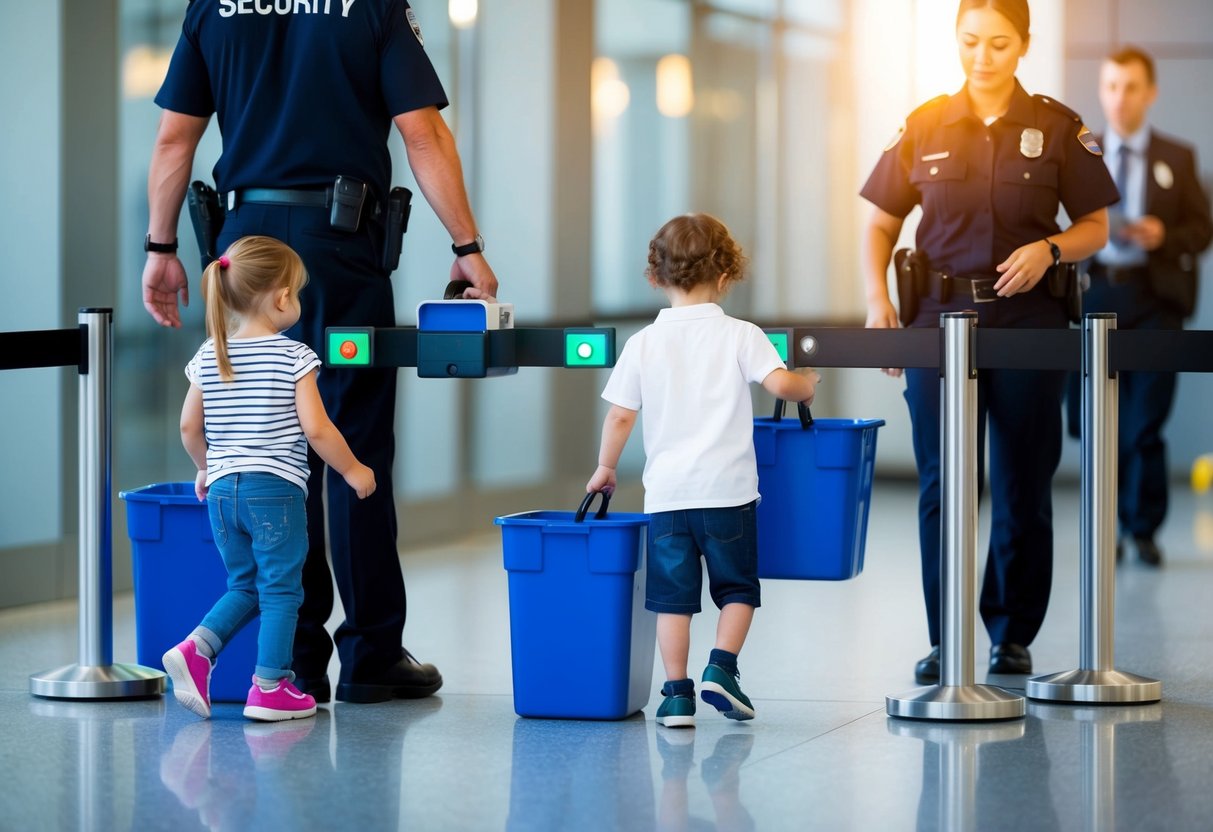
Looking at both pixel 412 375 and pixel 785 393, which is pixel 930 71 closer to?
pixel 412 375

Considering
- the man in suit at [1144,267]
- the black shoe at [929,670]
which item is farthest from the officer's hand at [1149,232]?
the black shoe at [929,670]

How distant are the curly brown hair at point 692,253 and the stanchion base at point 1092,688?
40.8 inches

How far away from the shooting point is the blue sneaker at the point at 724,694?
3305 millimetres

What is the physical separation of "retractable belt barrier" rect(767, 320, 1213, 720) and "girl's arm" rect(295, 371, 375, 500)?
0.87 metres

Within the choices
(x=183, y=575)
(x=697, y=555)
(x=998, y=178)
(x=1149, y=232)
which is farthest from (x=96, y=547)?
(x=1149, y=232)

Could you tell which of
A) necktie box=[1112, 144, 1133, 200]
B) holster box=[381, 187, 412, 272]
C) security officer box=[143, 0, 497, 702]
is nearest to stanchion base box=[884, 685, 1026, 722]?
security officer box=[143, 0, 497, 702]

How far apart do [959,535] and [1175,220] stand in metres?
3.63

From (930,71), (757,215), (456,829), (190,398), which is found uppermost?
(930,71)

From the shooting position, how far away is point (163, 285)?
12.2 ft

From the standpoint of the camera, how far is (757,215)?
9.38 m

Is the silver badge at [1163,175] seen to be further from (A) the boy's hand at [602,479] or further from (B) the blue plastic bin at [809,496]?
(A) the boy's hand at [602,479]

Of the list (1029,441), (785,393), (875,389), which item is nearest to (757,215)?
(875,389)

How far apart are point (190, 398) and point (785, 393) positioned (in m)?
1.12

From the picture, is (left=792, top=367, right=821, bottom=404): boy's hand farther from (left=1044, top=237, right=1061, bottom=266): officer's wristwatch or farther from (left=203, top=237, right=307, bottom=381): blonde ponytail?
(left=203, top=237, right=307, bottom=381): blonde ponytail
